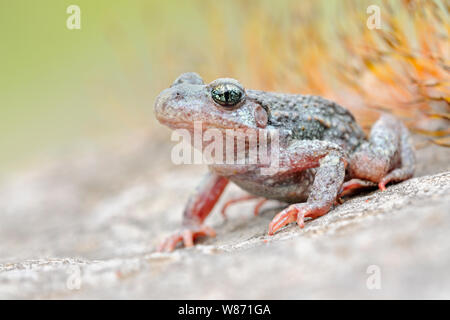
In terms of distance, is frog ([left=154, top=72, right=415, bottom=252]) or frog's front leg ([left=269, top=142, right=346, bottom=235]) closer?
frog's front leg ([left=269, top=142, right=346, bottom=235])

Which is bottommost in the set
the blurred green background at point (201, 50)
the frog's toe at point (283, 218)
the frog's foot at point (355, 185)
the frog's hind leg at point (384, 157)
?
the frog's toe at point (283, 218)

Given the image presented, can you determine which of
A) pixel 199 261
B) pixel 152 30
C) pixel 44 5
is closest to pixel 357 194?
pixel 199 261

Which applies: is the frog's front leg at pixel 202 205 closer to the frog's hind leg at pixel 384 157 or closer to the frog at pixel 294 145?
the frog at pixel 294 145

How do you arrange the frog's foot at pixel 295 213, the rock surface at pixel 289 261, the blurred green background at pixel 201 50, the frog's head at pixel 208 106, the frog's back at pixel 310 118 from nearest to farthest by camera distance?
the rock surface at pixel 289 261
the frog's foot at pixel 295 213
the frog's head at pixel 208 106
the frog's back at pixel 310 118
the blurred green background at pixel 201 50

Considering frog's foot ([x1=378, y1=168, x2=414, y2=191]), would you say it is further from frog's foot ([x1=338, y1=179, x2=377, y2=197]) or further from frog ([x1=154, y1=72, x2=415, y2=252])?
frog's foot ([x1=338, y1=179, x2=377, y2=197])

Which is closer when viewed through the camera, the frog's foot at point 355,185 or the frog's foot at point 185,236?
the frog's foot at point 355,185

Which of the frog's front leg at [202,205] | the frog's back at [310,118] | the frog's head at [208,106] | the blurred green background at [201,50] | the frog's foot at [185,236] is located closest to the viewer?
the frog's head at [208,106]

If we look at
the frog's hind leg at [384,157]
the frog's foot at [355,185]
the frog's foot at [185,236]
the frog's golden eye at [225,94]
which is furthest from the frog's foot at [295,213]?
the frog's foot at [185,236]

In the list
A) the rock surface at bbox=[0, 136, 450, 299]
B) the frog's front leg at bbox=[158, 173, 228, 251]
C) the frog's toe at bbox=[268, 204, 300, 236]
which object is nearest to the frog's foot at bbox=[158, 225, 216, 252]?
the frog's front leg at bbox=[158, 173, 228, 251]
